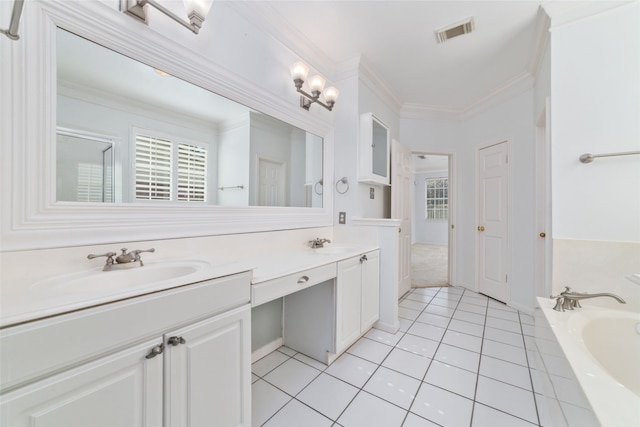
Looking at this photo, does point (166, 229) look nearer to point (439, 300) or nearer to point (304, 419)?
point (304, 419)

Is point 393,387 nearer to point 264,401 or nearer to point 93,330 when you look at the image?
point 264,401

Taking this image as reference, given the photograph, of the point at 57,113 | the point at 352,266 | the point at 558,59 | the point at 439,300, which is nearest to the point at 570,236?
the point at 558,59

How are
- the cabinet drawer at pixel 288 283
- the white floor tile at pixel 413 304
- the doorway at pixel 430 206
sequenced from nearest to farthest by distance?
1. the cabinet drawer at pixel 288 283
2. the white floor tile at pixel 413 304
3. the doorway at pixel 430 206

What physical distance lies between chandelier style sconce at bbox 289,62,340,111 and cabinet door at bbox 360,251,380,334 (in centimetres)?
146

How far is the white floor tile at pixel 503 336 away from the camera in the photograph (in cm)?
215

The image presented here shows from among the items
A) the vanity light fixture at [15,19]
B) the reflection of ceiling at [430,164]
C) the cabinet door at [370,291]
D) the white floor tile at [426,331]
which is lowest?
the white floor tile at [426,331]

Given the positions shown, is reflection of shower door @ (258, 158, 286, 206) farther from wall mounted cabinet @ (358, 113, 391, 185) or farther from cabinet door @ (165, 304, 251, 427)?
cabinet door @ (165, 304, 251, 427)

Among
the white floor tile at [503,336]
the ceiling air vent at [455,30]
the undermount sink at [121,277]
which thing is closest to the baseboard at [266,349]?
the undermount sink at [121,277]

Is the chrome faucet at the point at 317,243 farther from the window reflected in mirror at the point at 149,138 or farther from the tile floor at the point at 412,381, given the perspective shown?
the tile floor at the point at 412,381

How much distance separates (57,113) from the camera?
104 centimetres

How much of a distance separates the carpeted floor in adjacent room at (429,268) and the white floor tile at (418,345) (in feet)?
5.42

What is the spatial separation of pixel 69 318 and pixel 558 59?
119 inches

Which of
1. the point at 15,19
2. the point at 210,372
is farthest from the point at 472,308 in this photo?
the point at 15,19

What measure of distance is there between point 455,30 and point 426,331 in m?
2.70
